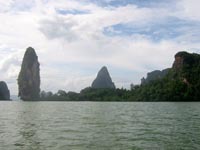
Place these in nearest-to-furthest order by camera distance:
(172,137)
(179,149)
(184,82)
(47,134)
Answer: (179,149) < (172,137) < (47,134) < (184,82)

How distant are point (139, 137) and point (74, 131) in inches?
270

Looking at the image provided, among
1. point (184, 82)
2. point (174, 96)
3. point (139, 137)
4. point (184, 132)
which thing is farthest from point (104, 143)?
point (184, 82)

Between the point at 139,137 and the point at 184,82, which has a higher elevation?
the point at 184,82

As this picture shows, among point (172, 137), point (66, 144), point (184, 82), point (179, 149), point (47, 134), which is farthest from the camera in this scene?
point (184, 82)

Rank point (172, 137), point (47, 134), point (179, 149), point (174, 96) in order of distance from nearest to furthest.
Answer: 1. point (179, 149)
2. point (172, 137)
3. point (47, 134)
4. point (174, 96)

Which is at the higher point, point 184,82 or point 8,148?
point 184,82

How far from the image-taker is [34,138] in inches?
1164

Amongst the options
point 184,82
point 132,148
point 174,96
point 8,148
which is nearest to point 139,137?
point 132,148

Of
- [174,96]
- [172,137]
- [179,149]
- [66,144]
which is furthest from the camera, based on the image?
[174,96]

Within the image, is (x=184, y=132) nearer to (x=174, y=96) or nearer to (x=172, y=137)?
(x=172, y=137)

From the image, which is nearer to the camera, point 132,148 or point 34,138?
point 132,148

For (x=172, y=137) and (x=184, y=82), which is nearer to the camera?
(x=172, y=137)

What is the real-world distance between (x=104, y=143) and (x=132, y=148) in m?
2.62

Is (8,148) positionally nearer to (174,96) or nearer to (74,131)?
(74,131)
